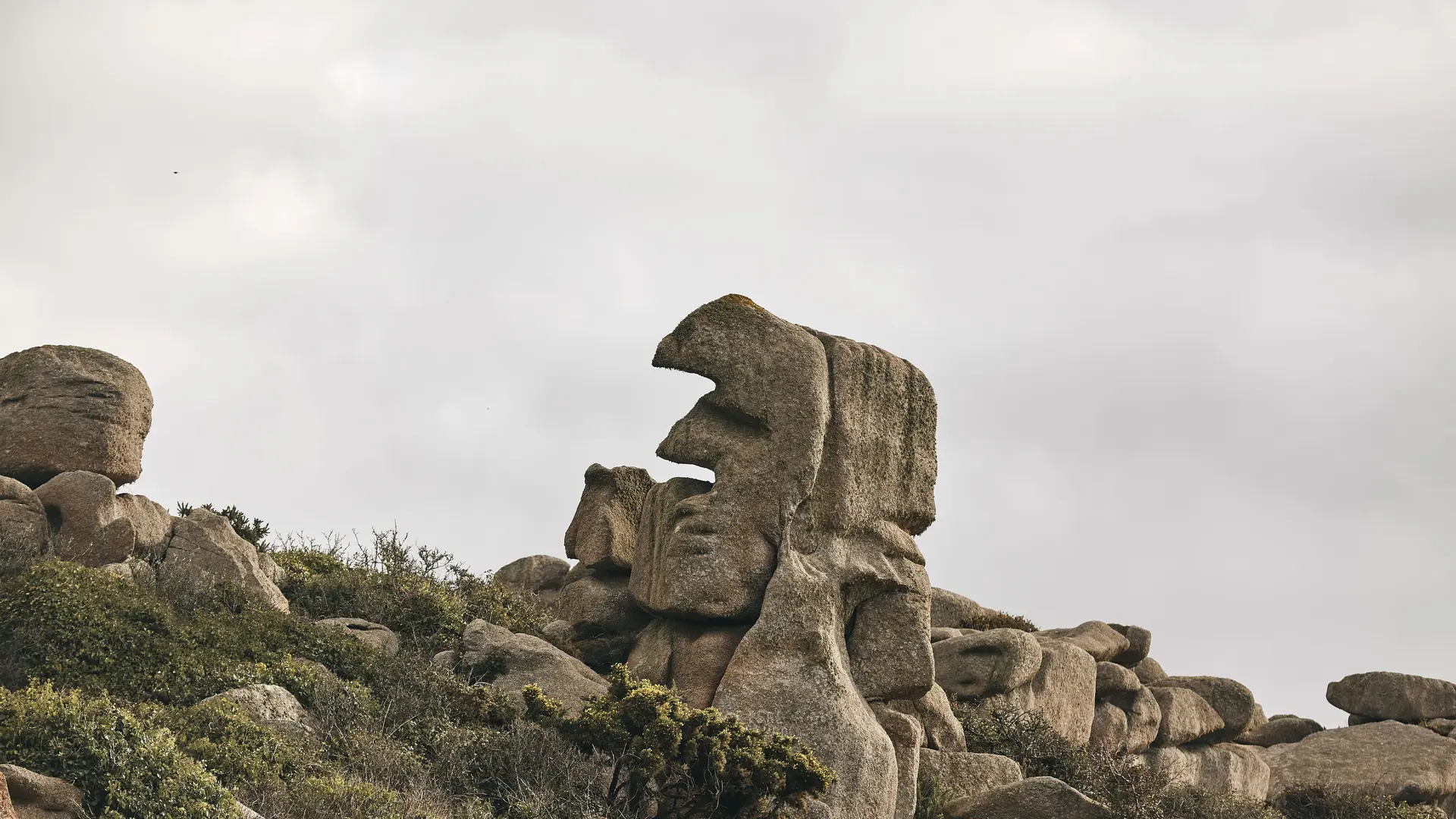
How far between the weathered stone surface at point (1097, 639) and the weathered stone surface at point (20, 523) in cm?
1610

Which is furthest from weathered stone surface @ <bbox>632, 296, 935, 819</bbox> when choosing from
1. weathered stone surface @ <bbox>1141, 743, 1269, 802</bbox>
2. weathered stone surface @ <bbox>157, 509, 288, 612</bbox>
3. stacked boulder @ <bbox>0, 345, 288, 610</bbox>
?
weathered stone surface @ <bbox>1141, 743, 1269, 802</bbox>

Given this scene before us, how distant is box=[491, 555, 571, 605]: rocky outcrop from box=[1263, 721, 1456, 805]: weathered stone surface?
11.9 metres

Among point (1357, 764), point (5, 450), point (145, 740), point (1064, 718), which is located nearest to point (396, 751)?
point (145, 740)

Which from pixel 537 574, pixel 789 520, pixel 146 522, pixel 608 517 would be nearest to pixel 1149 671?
pixel 537 574

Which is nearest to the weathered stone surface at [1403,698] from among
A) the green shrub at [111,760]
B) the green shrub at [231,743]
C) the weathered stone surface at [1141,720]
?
the weathered stone surface at [1141,720]

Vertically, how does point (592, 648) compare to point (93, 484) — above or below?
below

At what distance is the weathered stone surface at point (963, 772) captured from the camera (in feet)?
61.1

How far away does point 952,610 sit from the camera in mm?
27562

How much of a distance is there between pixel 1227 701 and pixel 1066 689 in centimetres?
558

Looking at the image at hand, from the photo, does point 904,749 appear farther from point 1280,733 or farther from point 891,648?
point 1280,733

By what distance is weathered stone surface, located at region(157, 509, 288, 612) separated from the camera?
62.7ft

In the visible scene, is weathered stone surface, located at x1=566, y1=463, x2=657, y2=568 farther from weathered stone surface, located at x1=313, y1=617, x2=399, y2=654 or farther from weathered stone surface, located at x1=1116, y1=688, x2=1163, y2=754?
weathered stone surface, located at x1=1116, y1=688, x2=1163, y2=754

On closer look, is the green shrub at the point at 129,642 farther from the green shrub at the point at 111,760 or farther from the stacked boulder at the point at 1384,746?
the stacked boulder at the point at 1384,746

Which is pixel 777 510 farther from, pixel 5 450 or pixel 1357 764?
pixel 1357 764
